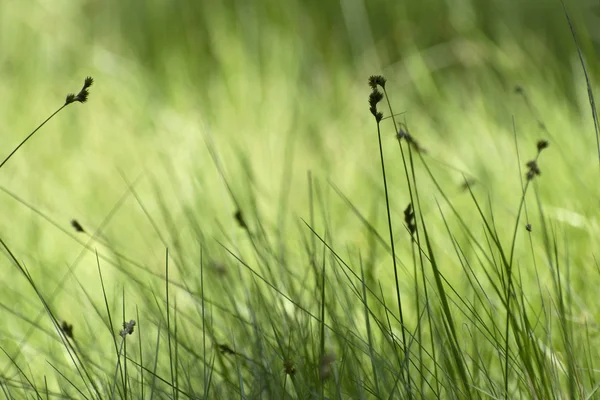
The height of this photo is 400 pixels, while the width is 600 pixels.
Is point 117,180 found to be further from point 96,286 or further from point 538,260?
point 538,260

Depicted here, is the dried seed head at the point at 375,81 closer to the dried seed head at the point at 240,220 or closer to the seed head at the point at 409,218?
the seed head at the point at 409,218

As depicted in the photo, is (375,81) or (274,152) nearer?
(375,81)

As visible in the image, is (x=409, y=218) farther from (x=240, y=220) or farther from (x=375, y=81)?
(x=240, y=220)

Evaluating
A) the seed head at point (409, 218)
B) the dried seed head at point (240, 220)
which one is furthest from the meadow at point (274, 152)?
the seed head at point (409, 218)

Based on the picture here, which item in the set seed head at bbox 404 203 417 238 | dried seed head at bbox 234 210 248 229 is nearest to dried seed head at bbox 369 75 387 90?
seed head at bbox 404 203 417 238

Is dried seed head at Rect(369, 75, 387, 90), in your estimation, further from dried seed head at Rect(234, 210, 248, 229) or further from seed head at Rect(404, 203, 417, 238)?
dried seed head at Rect(234, 210, 248, 229)

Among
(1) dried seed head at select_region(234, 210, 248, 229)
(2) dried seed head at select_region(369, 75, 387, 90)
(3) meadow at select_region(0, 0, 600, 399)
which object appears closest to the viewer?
(2) dried seed head at select_region(369, 75, 387, 90)

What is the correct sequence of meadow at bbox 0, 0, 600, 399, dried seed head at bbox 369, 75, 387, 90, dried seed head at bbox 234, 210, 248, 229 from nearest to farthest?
dried seed head at bbox 369, 75, 387, 90
dried seed head at bbox 234, 210, 248, 229
meadow at bbox 0, 0, 600, 399

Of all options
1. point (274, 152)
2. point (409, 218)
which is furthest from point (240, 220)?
point (274, 152)
